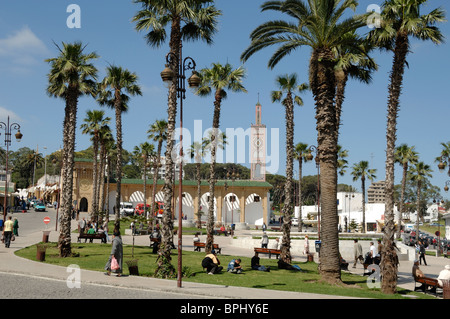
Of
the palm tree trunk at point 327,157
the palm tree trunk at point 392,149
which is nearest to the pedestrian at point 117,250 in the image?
the palm tree trunk at point 327,157

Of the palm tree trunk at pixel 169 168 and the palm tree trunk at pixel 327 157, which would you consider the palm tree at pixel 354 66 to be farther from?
the palm tree trunk at pixel 169 168

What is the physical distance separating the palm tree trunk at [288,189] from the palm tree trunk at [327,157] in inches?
256

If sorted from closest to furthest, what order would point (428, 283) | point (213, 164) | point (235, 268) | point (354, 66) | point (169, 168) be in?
point (428, 283) < point (235, 268) < point (169, 168) < point (354, 66) < point (213, 164)

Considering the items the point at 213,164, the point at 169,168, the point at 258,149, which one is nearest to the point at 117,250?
the point at 169,168

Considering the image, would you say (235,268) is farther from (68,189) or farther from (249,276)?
(68,189)

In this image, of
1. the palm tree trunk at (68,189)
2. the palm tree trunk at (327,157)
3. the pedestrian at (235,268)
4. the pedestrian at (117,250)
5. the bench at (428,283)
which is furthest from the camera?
the palm tree trunk at (68,189)

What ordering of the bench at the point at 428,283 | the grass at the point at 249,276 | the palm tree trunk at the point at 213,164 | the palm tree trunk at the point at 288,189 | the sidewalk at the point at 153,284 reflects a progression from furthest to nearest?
the palm tree trunk at the point at 213,164 < the palm tree trunk at the point at 288,189 < the bench at the point at 428,283 < the grass at the point at 249,276 < the sidewalk at the point at 153,284

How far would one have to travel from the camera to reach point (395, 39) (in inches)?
660

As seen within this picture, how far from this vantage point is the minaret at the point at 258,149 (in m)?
134

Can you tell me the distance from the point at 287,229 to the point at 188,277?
883 cm

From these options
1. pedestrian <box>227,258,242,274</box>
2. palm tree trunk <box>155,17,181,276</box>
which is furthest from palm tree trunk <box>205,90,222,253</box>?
pedestrian <box>227,258,242,274</box>

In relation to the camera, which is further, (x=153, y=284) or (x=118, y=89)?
(x=118, y=89)

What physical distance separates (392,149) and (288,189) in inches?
325
